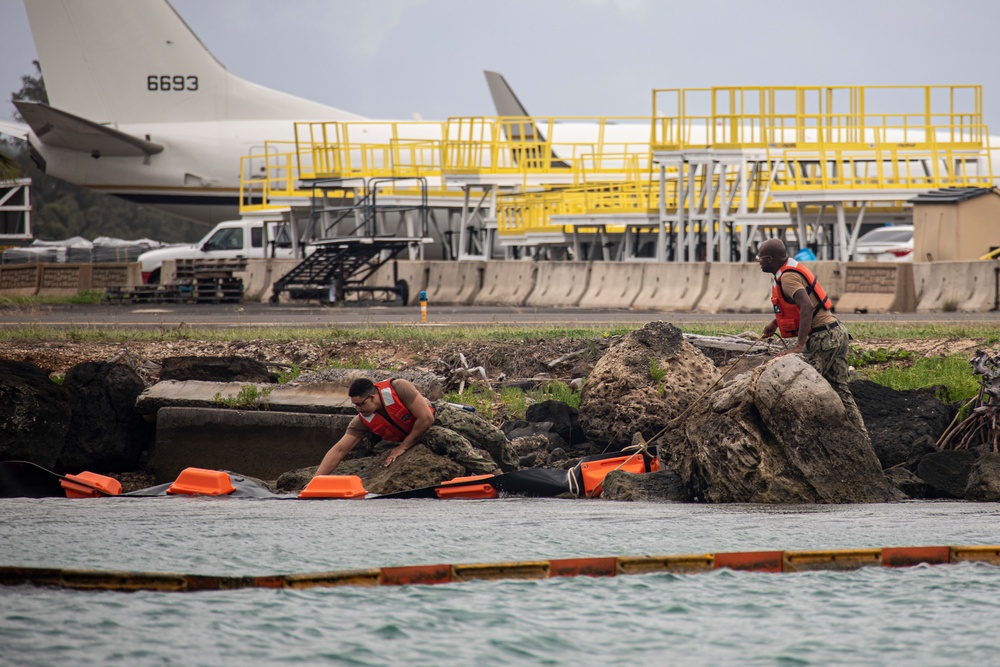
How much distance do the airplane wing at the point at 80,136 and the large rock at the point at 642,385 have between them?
3811cm

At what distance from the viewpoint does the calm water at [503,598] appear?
7.52 m

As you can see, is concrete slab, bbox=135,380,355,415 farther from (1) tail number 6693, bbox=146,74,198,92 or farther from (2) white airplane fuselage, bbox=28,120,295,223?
(1) tail number 6693, bbox=146,74,198,92

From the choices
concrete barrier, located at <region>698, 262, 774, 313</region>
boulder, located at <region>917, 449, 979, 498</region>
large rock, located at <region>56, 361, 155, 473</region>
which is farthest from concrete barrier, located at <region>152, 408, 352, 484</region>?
concrete barrier, located at <region>698, 262, 774, 313</region>

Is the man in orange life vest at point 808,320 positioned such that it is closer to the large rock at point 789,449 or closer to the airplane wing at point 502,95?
the large rock at point 789,449

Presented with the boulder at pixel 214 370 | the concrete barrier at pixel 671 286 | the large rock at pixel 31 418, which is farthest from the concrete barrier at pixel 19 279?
the large rock at pixel 31 418

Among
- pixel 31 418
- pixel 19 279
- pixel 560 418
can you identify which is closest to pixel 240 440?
pixel 31 418

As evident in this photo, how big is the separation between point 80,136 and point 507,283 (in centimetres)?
2728

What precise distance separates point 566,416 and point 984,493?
14.1ft

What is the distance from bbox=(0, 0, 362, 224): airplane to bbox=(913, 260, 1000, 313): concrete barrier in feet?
110

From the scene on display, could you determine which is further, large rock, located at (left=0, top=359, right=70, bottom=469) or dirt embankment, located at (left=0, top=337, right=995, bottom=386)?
dirt embankment, located at (left=0, top=337, right=995, bottom=386)

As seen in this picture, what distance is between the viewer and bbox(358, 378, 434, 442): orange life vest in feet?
40.7

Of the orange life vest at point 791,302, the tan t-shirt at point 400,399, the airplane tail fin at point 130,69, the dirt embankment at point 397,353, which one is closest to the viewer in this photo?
the orange life vest at point 791,302

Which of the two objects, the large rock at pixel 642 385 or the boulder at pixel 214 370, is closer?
the large rock at pixel 642 385

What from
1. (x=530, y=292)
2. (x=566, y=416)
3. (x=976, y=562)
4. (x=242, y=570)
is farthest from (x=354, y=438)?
(x=530, y=292)
